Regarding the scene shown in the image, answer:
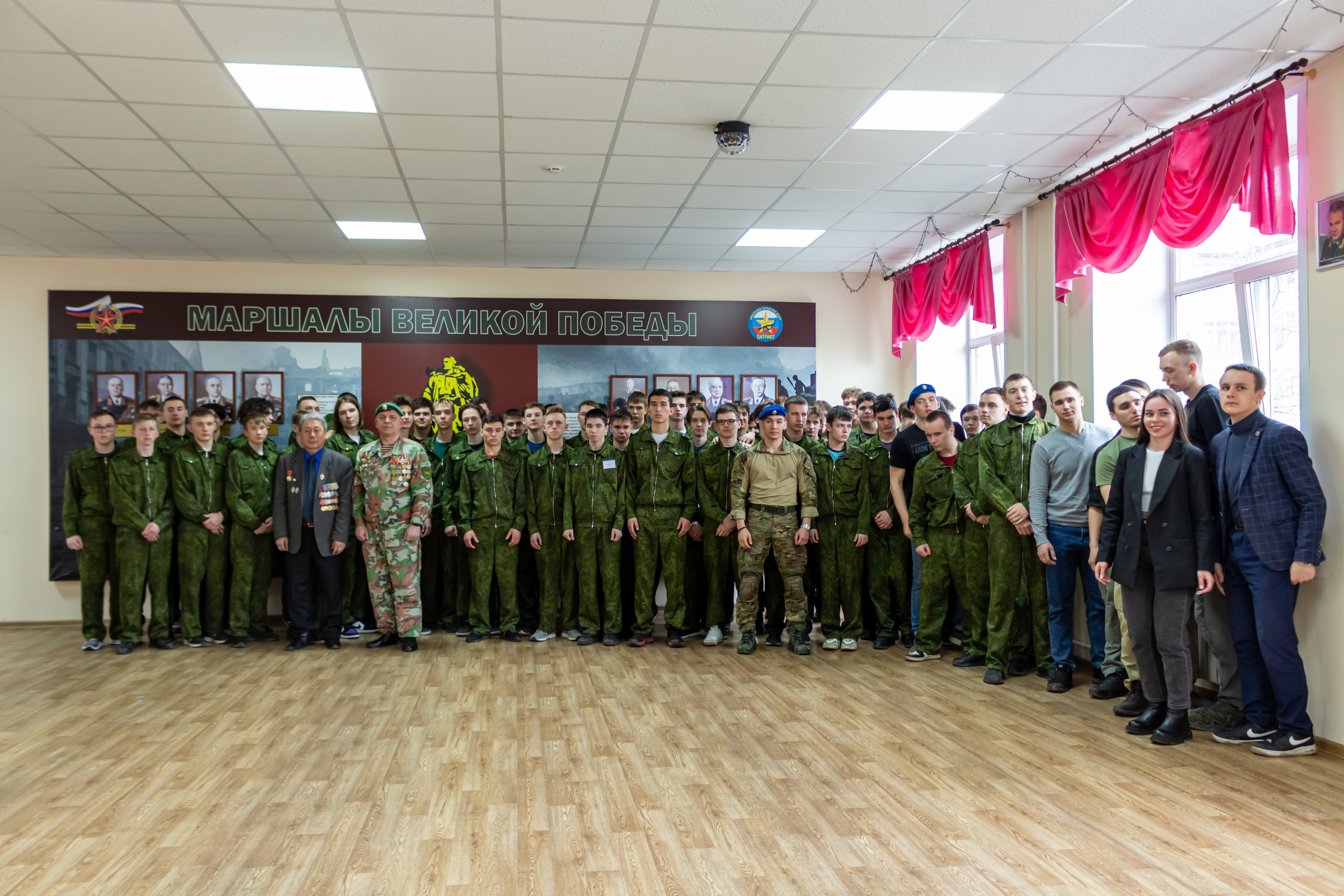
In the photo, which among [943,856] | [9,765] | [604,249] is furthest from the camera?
[604,249]

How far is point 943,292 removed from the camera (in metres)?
7.32

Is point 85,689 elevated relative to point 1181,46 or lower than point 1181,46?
lower

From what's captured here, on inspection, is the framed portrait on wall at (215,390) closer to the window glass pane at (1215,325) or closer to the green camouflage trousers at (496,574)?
the green camouflage trousers at (496,574)

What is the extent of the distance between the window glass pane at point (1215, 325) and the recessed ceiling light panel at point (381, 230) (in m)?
5.33

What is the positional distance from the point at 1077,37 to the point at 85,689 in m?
6.09

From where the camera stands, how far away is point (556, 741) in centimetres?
387

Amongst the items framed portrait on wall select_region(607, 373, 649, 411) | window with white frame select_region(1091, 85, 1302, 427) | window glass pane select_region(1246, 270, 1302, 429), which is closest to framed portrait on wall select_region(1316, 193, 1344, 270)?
window with white frame select_region(1091, 85, 1302, 427)

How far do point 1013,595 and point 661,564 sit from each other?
231cm

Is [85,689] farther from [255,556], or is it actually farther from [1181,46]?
[1181,46]

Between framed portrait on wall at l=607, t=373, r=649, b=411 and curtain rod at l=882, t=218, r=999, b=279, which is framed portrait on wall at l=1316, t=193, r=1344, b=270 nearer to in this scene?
curtain rod at l=882, t=218, r=999, b=279

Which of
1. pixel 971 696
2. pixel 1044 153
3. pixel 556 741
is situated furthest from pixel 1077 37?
pixel 556 741

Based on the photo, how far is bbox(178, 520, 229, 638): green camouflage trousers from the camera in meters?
6.21

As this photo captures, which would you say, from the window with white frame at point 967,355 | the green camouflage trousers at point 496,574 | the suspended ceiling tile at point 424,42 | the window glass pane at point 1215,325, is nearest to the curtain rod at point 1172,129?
the window glass pane at point 1215,325

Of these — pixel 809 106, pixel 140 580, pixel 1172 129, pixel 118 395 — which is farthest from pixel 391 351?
pixel 1172 129
